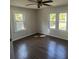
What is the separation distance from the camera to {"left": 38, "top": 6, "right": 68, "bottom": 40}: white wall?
719 cm

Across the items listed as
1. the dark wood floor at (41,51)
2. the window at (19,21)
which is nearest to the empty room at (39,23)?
the window at (19,21)

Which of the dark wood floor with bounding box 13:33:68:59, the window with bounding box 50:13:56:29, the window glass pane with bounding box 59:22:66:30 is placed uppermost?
the window with bounding box 50:13:56:29

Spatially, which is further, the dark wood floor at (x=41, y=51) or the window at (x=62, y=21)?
the window at (x=62, y=21)

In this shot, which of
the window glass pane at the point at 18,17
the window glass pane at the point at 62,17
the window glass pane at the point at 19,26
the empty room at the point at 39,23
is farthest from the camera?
the window glass pane at the point at 19,26

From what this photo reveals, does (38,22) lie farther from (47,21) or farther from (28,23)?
(47,21)

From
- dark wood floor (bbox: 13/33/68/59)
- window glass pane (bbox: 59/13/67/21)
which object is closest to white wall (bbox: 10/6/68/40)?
window glass pane (bbox: 59/13/67/21)

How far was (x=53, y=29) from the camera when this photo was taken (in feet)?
26.9

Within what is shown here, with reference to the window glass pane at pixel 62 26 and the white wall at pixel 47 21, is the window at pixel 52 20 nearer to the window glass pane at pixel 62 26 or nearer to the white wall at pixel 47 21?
the white wall at pixel 47 21

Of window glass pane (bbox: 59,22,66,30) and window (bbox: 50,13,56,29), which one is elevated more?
window (bbox: 50,13,56,29)

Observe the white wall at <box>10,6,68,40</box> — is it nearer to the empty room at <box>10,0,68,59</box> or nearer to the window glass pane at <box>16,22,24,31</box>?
the empty room at <box>10,0,68,59</box>

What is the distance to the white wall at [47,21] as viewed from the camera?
719 centimetres

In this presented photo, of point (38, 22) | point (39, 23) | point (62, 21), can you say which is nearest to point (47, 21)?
point (39, 23)
